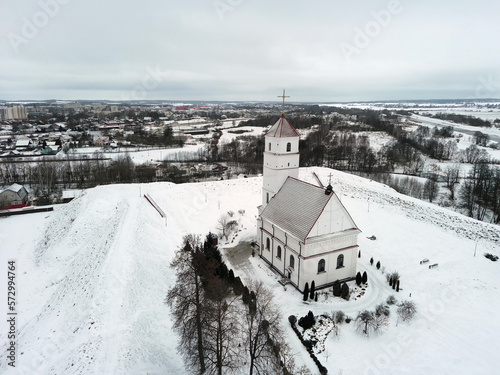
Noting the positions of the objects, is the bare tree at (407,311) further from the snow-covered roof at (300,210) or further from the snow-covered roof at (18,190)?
the snow-covered roof at (18,190)

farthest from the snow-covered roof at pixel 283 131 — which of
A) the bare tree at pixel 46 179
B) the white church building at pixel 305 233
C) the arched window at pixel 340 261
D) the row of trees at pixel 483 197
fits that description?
the bare tree at pixel 46 179

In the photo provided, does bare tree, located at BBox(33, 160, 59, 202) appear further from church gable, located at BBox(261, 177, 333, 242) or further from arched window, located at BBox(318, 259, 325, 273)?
arched window, located at BBox(318, 259, 325, 273)

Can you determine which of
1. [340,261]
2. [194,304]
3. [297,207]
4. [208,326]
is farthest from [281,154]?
[208,326]

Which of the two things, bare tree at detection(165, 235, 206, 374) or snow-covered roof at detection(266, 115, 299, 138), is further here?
snow-covered roof at detection(266, 115, 299, 138)

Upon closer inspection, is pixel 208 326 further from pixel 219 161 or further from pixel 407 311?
pixel 219 161

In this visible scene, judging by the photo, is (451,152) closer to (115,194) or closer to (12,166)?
(115,194)

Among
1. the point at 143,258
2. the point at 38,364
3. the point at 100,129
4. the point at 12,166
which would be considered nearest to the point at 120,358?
the point at 38,364

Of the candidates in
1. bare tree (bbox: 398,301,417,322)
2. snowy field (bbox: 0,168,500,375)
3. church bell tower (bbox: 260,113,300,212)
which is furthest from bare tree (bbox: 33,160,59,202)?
bare tree (bbox: 398,301,417,322)
